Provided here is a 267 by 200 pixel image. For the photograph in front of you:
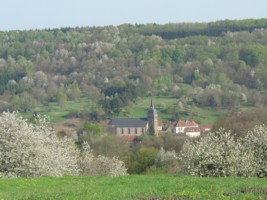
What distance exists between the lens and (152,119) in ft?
405

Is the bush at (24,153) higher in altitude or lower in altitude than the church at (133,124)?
higher

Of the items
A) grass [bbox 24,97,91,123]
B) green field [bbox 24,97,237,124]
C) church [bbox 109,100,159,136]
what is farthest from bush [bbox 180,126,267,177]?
grass [bbox 24,97,91,123]

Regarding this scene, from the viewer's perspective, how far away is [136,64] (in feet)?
614

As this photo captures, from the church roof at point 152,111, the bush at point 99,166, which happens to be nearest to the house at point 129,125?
the church roof at point 152,111

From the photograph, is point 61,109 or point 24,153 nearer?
point 24,153

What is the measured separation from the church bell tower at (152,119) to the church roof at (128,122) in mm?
3803

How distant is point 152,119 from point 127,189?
10459 centimetres

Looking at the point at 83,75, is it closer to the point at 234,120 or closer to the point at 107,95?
the point at 107,95

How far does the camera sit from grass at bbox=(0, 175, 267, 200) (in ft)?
53.2

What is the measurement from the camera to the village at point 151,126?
11082cm

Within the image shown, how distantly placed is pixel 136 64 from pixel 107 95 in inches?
1428

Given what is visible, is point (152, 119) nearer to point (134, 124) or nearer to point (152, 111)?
point (152, 111)

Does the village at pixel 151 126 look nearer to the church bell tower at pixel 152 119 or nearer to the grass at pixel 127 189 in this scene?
the church bell tower at pixel 152 119

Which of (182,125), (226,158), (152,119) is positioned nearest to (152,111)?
(152,119)
